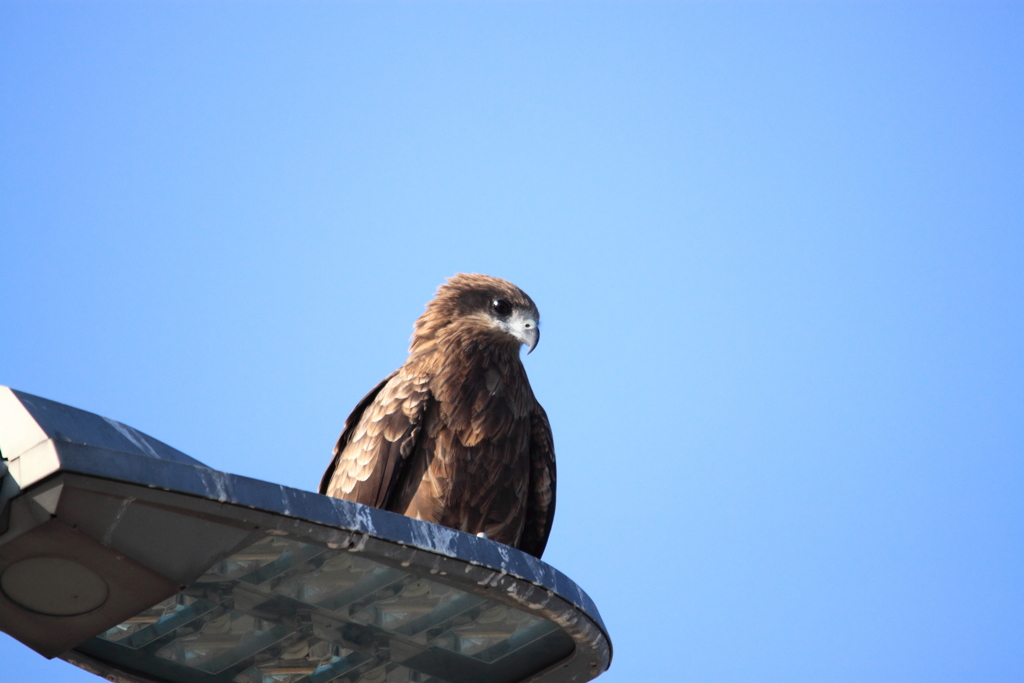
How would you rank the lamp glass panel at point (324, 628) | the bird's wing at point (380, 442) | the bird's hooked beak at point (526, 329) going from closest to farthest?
the lamp glass panel at point (324, 628) → the bird's wing at point (380, 442) → the bird's hooked beak at point (526, 329)

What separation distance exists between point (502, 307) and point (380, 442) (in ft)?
4.31

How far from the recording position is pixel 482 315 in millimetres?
7098

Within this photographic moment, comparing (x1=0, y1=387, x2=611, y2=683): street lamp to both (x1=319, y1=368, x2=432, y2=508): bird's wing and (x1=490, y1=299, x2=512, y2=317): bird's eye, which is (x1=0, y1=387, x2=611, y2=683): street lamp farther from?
(x1=490, y1=299, x2=512, y2=317): bird's eye

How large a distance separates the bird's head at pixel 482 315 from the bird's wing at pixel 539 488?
581 millimetres

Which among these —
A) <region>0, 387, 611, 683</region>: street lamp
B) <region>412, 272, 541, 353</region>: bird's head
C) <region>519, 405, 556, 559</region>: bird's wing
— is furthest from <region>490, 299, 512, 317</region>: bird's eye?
<region>0, 387, 611, 683</region>: street lamp

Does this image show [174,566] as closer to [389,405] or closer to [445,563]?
[445,563]

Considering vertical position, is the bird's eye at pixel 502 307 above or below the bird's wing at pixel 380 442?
above

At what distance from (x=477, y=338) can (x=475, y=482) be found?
102 cm

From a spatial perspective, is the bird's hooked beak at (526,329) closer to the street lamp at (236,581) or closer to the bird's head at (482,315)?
the bird's head at (482,315)

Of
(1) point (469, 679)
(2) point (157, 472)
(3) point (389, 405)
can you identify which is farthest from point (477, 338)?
(2) point (157, 472)

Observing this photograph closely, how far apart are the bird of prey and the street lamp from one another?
2638mm

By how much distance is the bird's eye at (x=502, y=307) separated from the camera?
7.10 meters

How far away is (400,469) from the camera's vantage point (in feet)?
21.0

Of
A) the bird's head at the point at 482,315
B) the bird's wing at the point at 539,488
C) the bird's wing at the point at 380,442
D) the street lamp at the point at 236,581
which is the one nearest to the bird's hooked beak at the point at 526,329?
the bird's head at the point at 482,315
